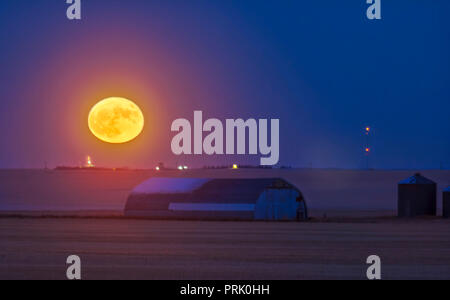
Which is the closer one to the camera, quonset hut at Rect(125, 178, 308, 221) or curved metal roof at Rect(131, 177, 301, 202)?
quonset hut at Rect(125, 178, 308, 221)

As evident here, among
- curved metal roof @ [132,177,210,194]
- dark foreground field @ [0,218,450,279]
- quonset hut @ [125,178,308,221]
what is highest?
curved metal roof @ [132,177,210,194]

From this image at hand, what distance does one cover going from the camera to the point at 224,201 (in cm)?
6247

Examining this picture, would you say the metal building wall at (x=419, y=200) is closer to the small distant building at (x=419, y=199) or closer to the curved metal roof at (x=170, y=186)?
the small distant building at (x=419, y=199)

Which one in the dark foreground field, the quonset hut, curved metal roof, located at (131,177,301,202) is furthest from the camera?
curved metal roof, located at (131,177,301,202)

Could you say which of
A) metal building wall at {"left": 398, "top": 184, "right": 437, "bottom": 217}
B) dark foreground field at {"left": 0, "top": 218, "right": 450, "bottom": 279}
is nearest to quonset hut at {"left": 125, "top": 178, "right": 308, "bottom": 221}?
dark foreground field at {"left": 0, "top": 218, "right": 450, "bottom": 279}

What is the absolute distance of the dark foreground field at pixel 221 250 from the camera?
29562mm

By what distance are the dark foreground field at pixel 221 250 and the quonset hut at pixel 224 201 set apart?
614cm

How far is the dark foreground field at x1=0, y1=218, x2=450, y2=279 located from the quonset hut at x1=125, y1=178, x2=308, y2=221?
20.1 ft

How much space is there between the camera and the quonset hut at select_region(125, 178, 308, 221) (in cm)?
6159

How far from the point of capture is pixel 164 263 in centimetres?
3200

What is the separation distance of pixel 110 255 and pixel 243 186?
29394 mm

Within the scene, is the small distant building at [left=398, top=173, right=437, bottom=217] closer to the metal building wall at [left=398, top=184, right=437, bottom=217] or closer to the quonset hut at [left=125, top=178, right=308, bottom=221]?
the metal building wall at [left=398, top=184, right=437, bottom=217]
